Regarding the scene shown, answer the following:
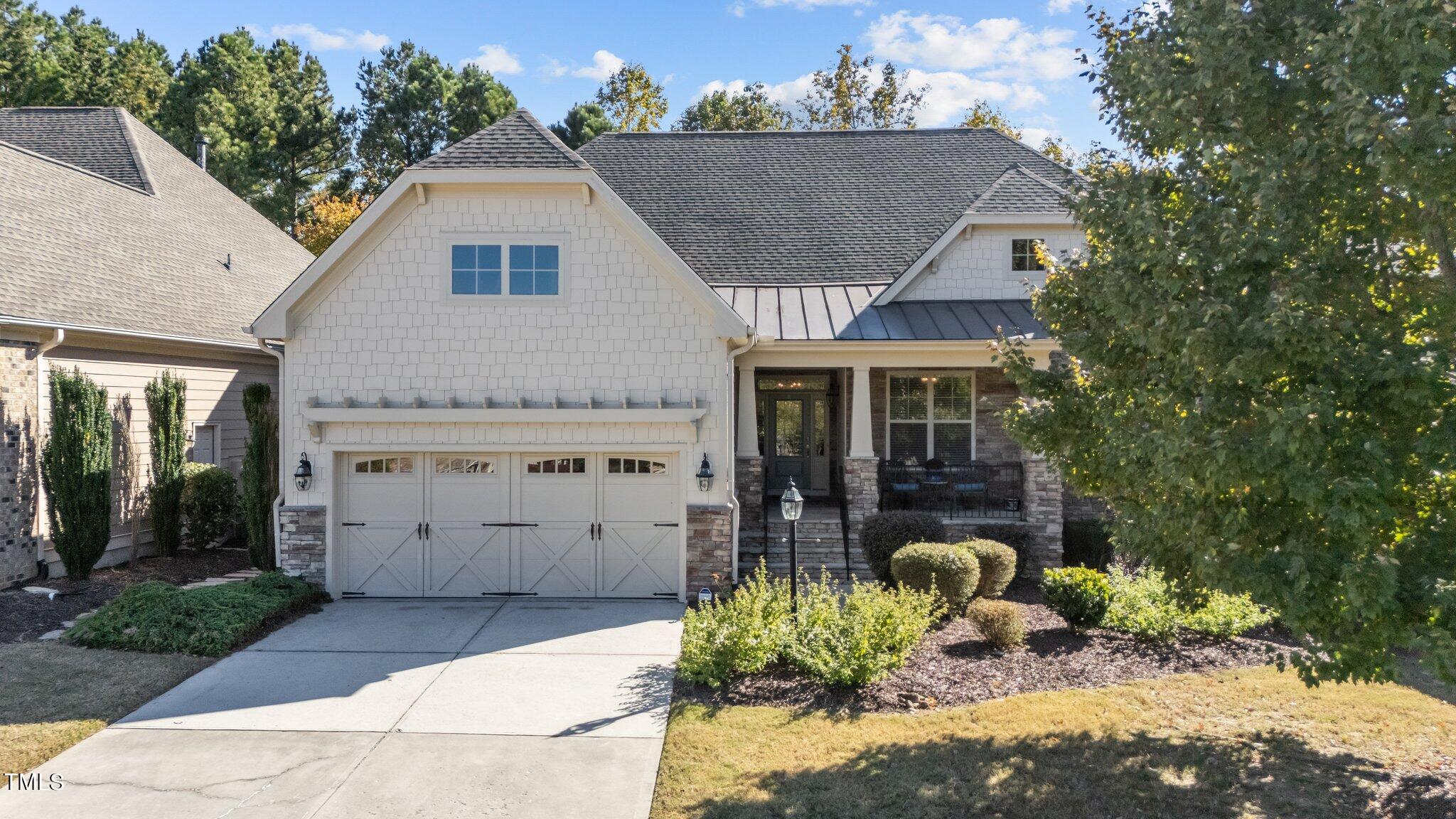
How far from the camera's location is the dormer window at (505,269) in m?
11.7

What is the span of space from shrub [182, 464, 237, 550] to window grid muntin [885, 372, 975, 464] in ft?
35.3

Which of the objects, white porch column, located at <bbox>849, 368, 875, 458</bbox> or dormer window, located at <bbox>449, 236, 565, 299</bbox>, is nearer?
dormer window, located at <bbox>449, 236, 565, 299</bbox>

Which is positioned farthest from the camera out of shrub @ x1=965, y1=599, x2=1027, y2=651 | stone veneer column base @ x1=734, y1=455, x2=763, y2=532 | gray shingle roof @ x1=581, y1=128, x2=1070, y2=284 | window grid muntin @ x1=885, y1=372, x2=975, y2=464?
gray shingle roof @ x1=581, y1=128, x2=1070, y2=284

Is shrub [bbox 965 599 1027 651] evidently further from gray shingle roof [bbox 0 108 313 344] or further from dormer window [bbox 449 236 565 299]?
gray shingle roof [bbox 0 108 313 344]

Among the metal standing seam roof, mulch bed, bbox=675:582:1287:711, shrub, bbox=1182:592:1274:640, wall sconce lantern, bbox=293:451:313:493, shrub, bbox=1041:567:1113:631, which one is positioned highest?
the metal standing seam roof

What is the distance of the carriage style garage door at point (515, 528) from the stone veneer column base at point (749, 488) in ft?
5.47

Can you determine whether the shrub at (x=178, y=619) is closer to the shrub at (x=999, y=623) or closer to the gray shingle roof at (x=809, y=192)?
the shrub at (x=999, y=623)

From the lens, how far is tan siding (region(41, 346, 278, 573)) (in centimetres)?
1297

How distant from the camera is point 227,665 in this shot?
9039mm

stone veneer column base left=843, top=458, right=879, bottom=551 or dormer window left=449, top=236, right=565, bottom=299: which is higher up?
dormer window left=449, top=236, right=565, bottom=299

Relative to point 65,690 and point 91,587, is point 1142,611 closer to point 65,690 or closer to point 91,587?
point 65,690

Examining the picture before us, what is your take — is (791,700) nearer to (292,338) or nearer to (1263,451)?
(1263,451)

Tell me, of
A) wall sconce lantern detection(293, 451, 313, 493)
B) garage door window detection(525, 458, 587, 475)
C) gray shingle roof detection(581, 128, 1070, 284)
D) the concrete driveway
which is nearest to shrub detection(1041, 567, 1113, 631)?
the concrete driveway

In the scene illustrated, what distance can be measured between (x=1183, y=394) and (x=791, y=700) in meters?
4.34
